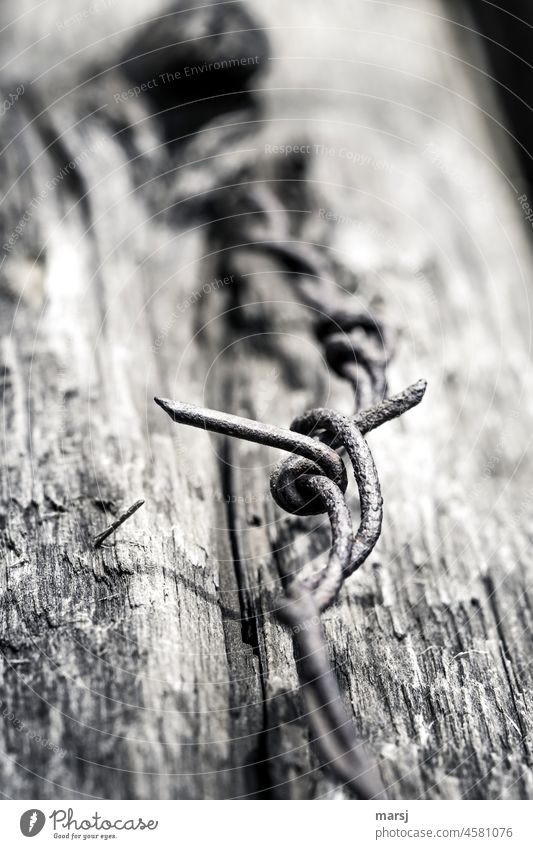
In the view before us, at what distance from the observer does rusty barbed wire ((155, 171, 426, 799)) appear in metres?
0.82

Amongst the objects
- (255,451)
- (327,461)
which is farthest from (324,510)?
(255,451)

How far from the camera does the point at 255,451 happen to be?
1.24m

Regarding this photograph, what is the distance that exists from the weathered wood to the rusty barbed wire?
0.05 m

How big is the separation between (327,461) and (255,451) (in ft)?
0.91

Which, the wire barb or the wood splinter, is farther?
the wood splinter

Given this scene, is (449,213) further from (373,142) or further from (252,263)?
(252,263)

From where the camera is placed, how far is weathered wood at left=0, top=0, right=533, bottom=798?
874mm

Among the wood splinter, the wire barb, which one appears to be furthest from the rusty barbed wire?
the wood splinter

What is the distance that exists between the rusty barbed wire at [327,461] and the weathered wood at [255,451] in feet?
0.16

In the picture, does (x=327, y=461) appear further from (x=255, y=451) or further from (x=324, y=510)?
(x=255, y=451)

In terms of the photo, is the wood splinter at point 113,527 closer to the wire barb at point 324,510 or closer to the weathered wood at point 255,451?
the weathered wood at point 255,451

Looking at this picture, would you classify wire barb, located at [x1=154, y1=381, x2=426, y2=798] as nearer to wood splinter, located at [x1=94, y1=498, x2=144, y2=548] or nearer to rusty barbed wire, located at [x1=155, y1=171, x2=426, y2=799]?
rusty barbed wire, located at [x1=155, y1=171, x2=426, y2=799]
